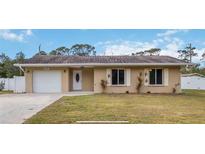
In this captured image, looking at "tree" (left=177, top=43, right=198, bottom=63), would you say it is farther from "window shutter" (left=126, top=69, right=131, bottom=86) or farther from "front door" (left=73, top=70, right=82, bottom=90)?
"front door" (left=73, top=70, right=82, bottom=90)

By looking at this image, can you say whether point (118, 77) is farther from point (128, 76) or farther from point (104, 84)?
point (104, 84)

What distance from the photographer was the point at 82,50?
2750 centimetres

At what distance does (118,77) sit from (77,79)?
358 cm

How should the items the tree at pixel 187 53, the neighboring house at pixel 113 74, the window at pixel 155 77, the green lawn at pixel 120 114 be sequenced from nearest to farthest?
the green lawn at pixel 120 114 → the neighboring house at pixel 113 74 → the window at pixel 155 77 → the tree at pixel 187 53

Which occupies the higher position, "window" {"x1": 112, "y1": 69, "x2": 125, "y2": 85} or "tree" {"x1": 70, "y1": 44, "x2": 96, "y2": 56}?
"tree" {"x1": 70, "y1": 44, "x2": 96, "y2": 56}

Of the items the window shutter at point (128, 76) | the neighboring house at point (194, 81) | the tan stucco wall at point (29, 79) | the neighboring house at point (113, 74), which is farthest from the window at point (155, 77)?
the neighboring house at point (194, 81)

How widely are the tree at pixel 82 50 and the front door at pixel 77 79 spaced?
2.63 m

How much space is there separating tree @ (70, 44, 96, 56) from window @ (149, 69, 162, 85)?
5.92m

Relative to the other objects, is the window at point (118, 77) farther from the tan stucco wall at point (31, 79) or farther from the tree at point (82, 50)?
the tree at point (82, 50)

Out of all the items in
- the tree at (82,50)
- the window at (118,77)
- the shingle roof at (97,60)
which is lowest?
the window at (118,77)

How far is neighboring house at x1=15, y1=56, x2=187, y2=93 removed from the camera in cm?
2241

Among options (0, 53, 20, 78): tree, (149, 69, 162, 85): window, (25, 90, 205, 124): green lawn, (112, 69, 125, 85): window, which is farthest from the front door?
(25, 90, 205, 124): green lawn

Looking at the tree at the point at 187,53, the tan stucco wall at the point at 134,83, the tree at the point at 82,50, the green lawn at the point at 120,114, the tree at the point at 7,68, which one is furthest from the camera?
the tree at the point at 7,68

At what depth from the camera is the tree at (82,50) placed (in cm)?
2648
